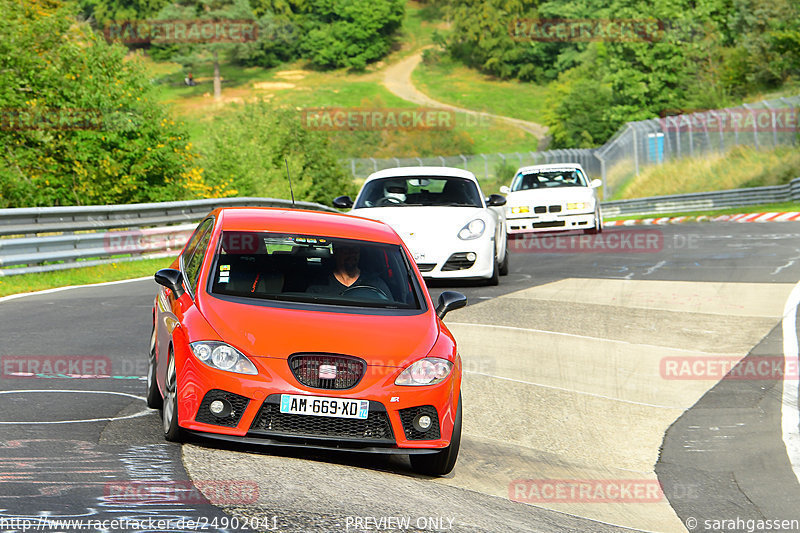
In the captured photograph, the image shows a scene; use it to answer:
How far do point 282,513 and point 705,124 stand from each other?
4607 cm

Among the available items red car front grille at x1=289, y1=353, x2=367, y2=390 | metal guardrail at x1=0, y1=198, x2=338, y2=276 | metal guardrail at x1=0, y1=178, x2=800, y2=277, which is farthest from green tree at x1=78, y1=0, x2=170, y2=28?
red car front grille at x1=289, y1=353, x2=367, y2=390

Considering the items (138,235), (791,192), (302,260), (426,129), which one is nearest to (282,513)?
(302,260)

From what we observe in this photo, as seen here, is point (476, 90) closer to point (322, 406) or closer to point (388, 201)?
point (388, 201)

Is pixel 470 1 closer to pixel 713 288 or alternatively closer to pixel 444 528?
pixel 713 288

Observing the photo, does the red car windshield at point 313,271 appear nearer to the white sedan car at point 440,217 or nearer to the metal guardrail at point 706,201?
the white sedan car at point 440,217

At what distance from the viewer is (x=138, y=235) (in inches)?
800

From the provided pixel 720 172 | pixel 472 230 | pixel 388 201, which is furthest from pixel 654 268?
pixel 720 172

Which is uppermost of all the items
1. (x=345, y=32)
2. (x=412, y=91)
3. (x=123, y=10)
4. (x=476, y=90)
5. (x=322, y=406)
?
(x=322, y=406)

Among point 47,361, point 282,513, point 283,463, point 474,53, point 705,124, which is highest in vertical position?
point 282,513

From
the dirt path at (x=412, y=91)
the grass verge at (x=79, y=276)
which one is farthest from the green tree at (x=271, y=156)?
the dirt path at (x=412, y=91)

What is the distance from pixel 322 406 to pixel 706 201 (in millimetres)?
38838

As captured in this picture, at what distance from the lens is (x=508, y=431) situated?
8.88m

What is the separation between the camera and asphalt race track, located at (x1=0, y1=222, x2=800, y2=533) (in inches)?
218

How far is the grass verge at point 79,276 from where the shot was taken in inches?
629
